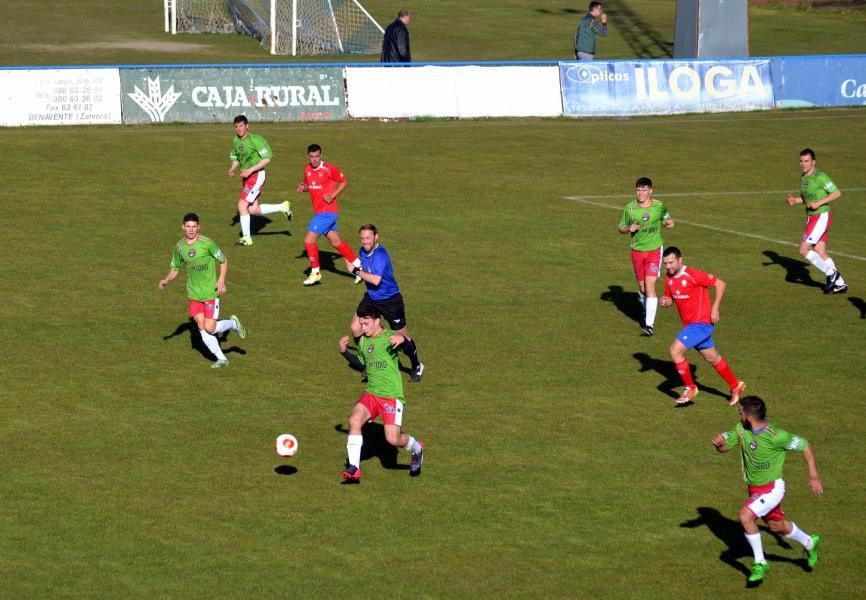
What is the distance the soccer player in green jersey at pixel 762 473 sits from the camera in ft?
43.4

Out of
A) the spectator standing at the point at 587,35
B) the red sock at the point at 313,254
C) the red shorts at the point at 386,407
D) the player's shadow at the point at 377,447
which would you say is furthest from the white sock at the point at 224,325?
the spectator standing at the point at 587,35

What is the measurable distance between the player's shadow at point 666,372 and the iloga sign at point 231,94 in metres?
20.2

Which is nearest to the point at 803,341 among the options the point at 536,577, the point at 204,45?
the point at 536,577

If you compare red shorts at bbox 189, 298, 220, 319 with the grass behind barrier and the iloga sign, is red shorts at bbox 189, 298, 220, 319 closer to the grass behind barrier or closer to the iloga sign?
the iloga sign

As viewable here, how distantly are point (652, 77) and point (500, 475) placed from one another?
28.8 m

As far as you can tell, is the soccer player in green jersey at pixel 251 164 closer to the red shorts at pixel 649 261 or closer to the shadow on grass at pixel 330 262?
the shadow on grass at pixel 330 262

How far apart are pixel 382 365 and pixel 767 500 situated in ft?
14.8

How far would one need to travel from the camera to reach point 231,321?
20.0 metres

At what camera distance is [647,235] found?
21734 mm

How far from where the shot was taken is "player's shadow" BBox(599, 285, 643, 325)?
23391mm

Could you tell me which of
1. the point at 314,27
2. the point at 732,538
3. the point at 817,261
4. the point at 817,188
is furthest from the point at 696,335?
the point at 314,27

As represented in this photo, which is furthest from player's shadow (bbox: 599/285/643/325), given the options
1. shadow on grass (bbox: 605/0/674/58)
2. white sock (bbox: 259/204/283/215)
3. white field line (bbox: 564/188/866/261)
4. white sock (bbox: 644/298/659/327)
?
→ shadow on grass (bbox: 605/0/674/58)

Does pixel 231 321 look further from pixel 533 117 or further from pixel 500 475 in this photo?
pixel 533 117

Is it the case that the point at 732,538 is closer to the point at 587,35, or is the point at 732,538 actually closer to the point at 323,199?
the point at 323,199
